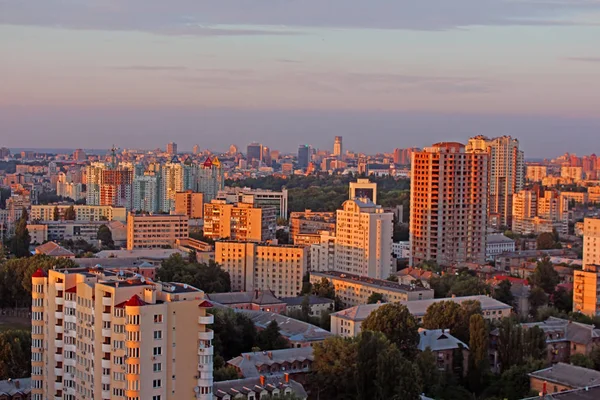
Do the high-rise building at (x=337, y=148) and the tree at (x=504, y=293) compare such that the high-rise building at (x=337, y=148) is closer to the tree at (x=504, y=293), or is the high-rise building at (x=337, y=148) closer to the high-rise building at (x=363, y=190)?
the high-rise building at (x=363, y=190)

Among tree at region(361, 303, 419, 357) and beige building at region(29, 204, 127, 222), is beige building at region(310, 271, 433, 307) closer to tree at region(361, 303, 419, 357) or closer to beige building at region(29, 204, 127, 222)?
tree at region(361, 303, 419, 357)

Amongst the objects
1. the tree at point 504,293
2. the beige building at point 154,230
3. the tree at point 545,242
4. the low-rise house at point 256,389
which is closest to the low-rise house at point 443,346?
the low-rise house at point 256,389

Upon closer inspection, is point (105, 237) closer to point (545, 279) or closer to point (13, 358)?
point (545, 279)

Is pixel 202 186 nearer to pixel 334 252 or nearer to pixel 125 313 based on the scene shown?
pixel 334 252

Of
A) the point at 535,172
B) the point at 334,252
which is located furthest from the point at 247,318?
the point at 535,172

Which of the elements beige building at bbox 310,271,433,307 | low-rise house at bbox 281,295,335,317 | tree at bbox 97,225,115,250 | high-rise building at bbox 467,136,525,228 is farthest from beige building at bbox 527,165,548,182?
low-rise house at bbox 281,295,335,317
